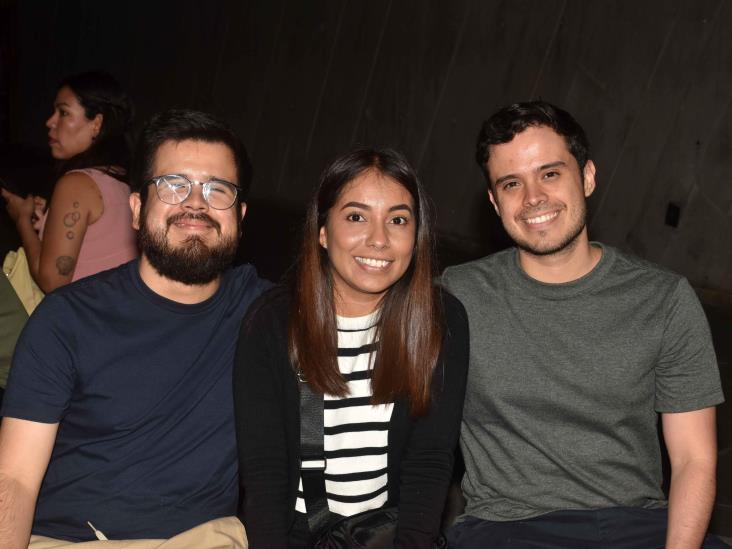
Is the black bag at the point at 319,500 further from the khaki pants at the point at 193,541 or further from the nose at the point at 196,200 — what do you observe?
the nose at the point at 196,200

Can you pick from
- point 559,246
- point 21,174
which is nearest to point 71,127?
point 559,246

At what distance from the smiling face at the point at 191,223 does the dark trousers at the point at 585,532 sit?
43.2 inches

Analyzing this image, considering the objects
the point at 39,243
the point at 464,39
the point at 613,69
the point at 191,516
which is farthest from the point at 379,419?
the point at 464,39

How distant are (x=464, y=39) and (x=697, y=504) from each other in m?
6.87

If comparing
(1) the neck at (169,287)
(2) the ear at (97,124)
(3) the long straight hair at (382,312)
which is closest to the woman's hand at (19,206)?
(2) the ear at (97,124)

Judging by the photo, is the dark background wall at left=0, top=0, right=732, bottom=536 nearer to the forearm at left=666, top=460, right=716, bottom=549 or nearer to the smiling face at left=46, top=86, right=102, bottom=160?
the smiling face at left=46, top=86, right=102, bottom=160

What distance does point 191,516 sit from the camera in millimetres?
2459

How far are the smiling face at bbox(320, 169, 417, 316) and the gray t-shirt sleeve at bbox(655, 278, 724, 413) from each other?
0.77 m

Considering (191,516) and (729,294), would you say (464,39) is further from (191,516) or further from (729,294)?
(191,516)

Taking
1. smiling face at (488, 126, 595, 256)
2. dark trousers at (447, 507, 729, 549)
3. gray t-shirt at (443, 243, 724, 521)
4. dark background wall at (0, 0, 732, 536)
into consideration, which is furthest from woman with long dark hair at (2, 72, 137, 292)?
dark background wall at (0, 0, 732, 536)

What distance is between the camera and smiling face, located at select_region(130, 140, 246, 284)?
8.27ft

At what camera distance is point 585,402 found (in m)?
2.52

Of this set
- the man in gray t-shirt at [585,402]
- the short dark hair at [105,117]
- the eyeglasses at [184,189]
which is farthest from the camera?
the short dark hair at [105,117]

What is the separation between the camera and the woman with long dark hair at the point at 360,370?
2463 mm
